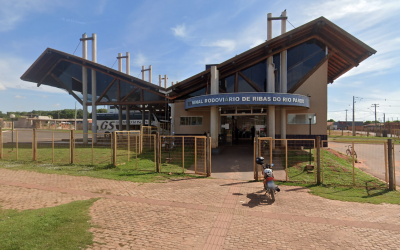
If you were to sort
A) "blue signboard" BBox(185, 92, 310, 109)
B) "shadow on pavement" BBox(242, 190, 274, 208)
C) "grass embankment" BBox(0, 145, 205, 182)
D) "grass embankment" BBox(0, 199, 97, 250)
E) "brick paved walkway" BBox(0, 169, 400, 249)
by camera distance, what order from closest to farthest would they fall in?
"grass embankment" BBox(0, 199, 97, 250) < "brick paved walkway" BBox(0, 169, 400, 249) < "shadow on pavement" BBox(242, 190, 274, 208) < "grass embankment" BBox(0, 145, 205, 182) < "blue signboard" BBox(185, 92, 310, 109)

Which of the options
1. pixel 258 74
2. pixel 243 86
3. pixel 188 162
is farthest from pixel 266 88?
pixel 188 162

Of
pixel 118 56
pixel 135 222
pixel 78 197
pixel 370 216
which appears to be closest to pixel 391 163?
pixel 370 216

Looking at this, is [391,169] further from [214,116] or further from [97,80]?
[97,80]

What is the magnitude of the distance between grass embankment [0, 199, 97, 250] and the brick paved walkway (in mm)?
350

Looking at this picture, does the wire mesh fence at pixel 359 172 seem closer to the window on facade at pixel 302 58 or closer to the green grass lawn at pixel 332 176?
the green grass lawn at pixel 332 176

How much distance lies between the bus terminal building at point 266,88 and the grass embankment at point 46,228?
1167 cm

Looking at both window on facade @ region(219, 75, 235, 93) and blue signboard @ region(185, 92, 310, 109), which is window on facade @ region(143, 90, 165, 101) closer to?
window on facade @ region(219, 75, 235, 93)

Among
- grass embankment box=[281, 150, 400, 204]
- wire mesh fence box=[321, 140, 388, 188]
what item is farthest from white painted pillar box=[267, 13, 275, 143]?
grass embankment box=[281, 150, 400, 204]

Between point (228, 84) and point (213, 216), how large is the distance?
50.4 feet

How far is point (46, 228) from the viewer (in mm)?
4680

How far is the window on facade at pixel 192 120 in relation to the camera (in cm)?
2138

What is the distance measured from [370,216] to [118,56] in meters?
36.3

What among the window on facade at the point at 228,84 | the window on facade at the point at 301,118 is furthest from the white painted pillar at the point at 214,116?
the window on facade at the point at 301,118

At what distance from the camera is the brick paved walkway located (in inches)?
179
